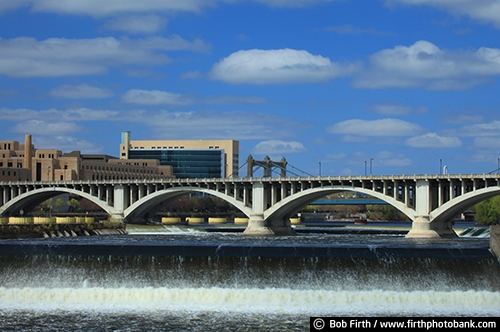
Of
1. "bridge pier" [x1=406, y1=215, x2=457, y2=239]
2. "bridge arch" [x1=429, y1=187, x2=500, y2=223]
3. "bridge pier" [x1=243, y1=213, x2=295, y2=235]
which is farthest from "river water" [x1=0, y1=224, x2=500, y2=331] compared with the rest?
"bridge pier" [x1=243, y1=213, x2=295, y2=235]

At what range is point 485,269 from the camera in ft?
169

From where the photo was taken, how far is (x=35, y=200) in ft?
479

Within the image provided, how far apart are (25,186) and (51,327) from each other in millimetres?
103227

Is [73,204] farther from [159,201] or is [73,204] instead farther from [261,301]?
[261,301]

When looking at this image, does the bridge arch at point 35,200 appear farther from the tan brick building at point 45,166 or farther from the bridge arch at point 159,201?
the tan brick building at point 45,166

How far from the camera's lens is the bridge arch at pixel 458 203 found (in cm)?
9250

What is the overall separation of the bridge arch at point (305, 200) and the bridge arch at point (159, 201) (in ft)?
13.8

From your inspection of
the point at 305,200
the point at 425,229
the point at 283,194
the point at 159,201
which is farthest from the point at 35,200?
the point at 425,229

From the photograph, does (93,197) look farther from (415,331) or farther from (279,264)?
(415,331)

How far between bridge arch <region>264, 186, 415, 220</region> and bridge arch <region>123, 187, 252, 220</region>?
4.21m

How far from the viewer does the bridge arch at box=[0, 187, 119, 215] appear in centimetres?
12925

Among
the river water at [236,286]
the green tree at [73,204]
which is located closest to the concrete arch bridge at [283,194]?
the green tree at [73,204]

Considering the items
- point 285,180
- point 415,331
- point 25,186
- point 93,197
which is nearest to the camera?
point 415,331

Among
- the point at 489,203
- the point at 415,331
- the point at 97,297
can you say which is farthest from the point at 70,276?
the point at 489,203
